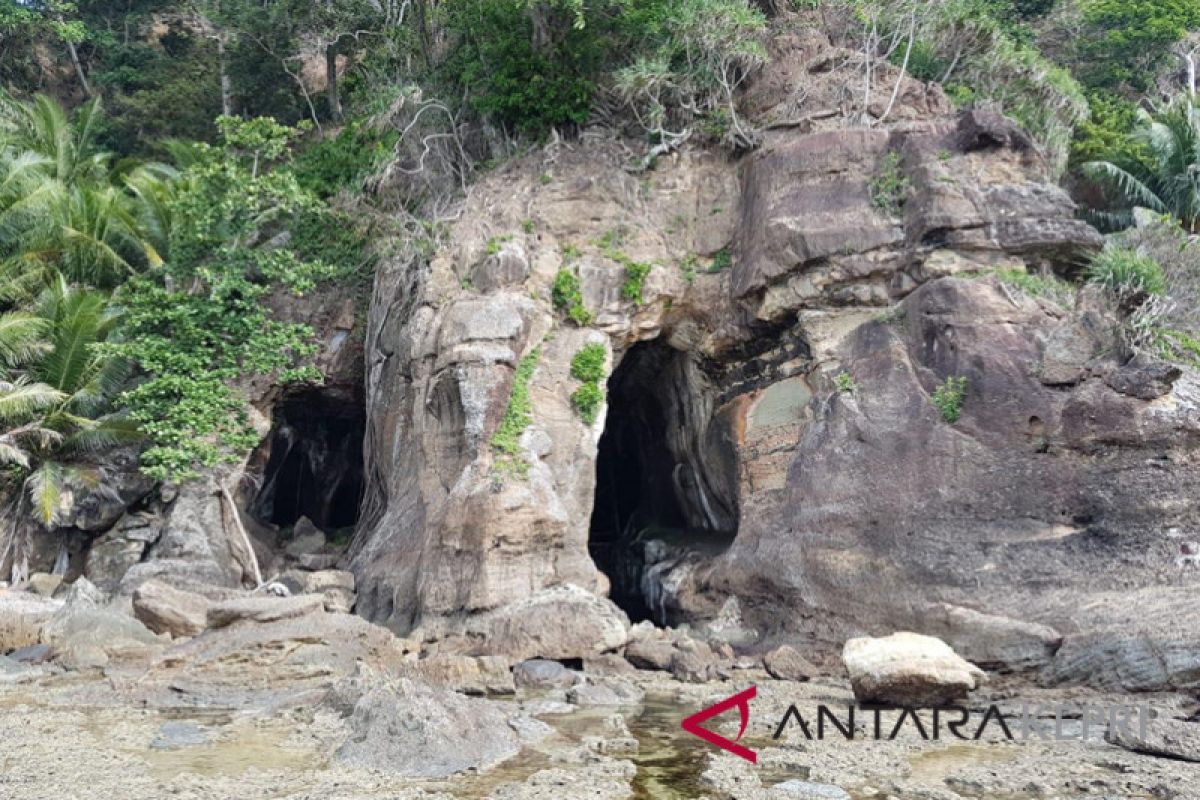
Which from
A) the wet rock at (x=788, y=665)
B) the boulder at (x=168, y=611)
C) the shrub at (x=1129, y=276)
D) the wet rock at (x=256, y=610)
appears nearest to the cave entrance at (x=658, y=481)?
the wet rock at (x=788, y=665)

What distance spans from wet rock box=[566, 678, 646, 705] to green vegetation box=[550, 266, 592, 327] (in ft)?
24.0

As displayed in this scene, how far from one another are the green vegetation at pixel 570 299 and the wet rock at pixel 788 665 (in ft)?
22.9

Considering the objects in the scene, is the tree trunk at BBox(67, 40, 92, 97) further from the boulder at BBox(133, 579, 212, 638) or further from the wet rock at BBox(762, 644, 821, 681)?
the wet rock at BBox(762, 644, 821, 681)

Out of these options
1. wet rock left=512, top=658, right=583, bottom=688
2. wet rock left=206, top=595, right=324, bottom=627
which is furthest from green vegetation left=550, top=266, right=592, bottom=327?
wet rock left=206, top=595, right=324, bottom=627

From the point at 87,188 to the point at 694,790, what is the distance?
831 inches

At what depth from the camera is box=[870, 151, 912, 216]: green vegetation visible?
55.4 ft

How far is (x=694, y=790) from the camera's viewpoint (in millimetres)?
8133

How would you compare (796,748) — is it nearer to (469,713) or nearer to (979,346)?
(469,713)

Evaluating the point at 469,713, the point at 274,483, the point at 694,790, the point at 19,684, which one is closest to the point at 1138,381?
the point at 694,790

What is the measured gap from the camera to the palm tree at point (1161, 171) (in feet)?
69.2

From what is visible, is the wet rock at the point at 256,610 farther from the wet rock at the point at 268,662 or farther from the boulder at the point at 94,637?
the boulder at the point at 94,637

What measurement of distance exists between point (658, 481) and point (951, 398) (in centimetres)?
934

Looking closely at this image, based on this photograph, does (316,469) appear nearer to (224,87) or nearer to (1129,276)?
(224,87)

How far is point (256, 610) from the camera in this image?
13.0 meters
